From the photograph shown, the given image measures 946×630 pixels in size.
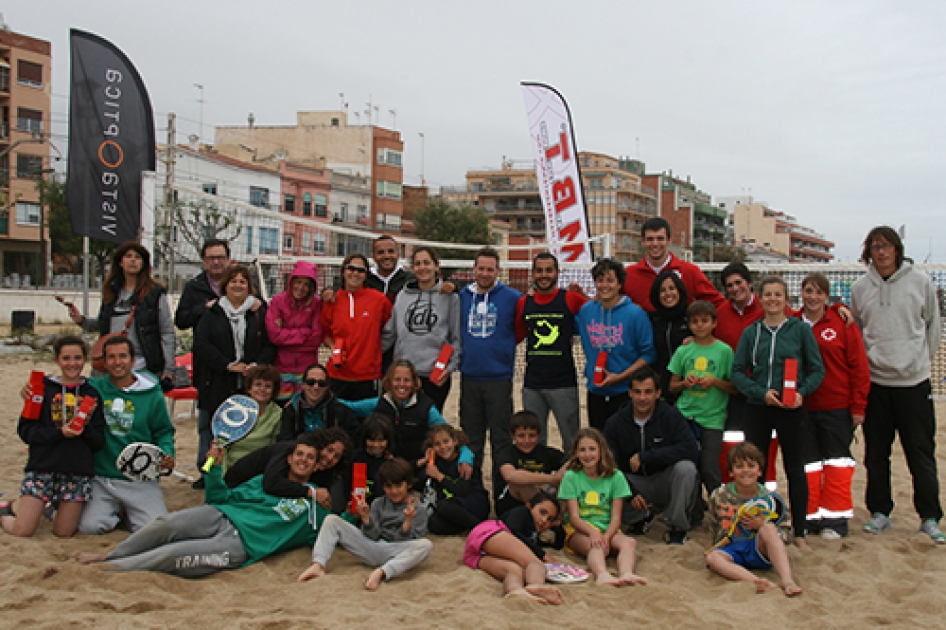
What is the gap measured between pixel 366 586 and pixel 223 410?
176 cm

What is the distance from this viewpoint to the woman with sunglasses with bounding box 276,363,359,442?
5.00 metres

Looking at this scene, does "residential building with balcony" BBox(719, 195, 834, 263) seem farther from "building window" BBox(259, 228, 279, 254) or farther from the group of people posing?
the group of people posing

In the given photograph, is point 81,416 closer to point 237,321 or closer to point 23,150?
point 237,321

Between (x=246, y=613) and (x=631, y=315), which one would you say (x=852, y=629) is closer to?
(x=631, y=315)

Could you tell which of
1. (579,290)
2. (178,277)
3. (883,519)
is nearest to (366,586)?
(579,290)

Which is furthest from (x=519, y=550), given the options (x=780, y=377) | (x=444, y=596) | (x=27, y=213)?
(x=27, y=213)

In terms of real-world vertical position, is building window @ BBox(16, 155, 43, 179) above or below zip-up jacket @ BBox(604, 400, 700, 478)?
above

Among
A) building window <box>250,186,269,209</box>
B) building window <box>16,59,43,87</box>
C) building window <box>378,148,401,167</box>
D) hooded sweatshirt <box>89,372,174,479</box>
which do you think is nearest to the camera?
hooded sweatshirt <box>89,372,174,479</box>

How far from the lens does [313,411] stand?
5055mm

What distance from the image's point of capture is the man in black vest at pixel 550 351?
538cm

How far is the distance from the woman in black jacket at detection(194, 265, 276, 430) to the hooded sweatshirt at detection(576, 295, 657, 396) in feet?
7.79

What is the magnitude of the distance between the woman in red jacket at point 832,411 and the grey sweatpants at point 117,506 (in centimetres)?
411

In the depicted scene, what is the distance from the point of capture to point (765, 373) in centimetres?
477

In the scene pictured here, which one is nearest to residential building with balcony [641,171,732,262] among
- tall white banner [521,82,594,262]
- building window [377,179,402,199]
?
building window [377,179,402,199]
